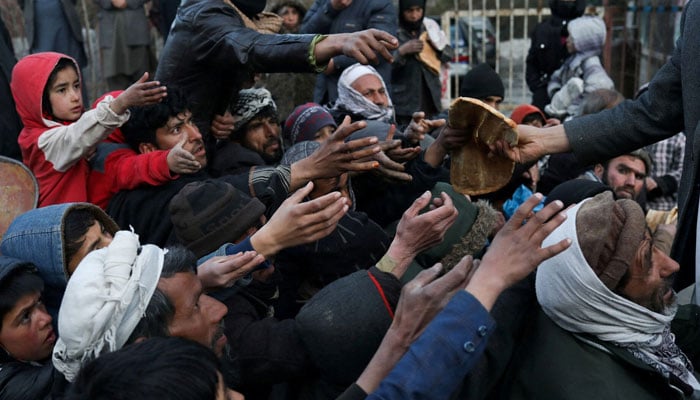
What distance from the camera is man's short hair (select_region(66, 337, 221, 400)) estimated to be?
1.43m

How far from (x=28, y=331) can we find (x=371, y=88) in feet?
10.6

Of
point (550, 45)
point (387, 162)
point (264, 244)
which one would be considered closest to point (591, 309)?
point (264, 244)

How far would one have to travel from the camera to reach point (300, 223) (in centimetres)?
224

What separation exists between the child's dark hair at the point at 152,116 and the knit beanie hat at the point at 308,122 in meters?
0.92

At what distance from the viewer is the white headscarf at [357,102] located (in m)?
4.91

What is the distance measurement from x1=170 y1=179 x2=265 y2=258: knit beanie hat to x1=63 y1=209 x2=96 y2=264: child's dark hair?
306mm

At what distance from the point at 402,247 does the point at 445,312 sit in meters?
0.52

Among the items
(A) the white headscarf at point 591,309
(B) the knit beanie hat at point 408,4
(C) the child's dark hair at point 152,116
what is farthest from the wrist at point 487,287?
(B) the knit beanie hat at point 408,4

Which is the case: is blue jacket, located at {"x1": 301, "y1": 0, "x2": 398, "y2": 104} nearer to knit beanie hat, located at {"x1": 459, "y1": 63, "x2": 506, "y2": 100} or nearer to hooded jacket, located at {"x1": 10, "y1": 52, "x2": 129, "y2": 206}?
knit beanie hat, located at {"x1": 459, "y1": 63, "x2": 506, "y2": 100}

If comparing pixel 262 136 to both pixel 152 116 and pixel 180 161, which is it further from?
pixel 180 161

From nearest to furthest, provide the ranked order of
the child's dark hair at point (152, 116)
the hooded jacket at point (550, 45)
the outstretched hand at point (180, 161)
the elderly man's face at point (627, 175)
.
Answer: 1. the outstretched hand at point (180, 161)
2. the child's dark hair at point (152, 116)
3. the elderly man's face at point (627, 175)
4. the hooded jacket at point (550, 45)

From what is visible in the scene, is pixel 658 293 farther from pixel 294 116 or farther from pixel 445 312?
pixel 294 116

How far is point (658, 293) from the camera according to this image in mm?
2172

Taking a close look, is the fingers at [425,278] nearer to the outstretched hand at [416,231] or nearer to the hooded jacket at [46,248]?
the outstretched hand at [416,231]
